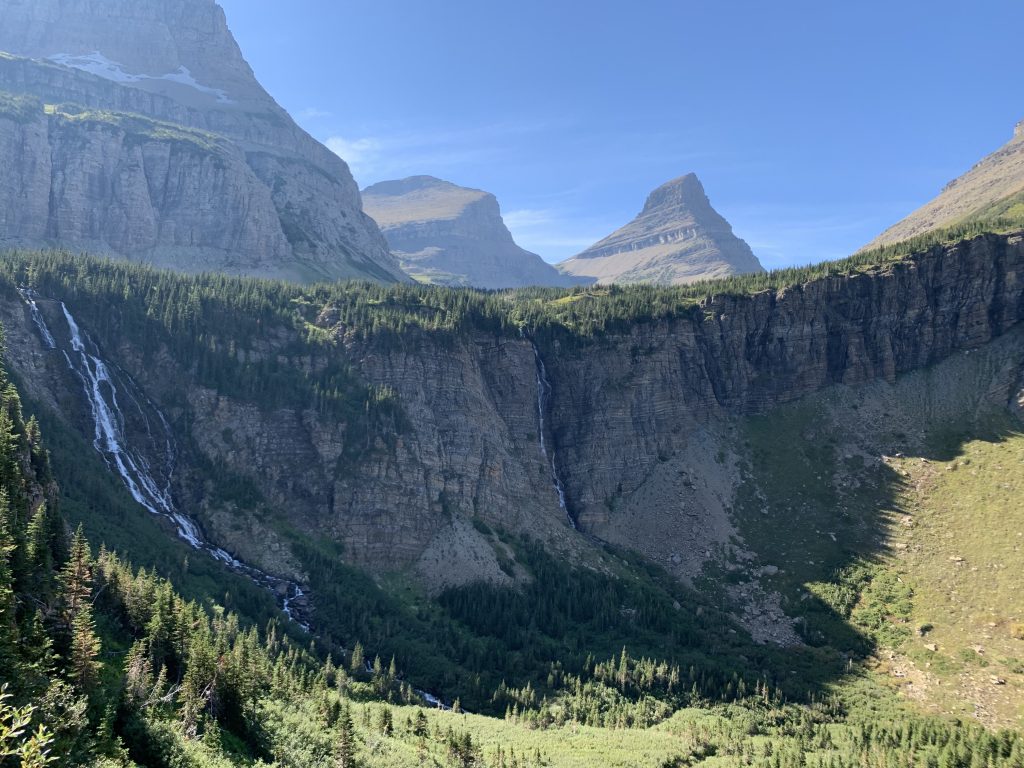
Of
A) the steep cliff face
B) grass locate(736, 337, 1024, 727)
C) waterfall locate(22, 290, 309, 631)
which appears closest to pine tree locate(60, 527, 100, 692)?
waterfall locate(22, 290, 309, 631)

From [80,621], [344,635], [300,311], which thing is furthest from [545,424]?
[80,621]

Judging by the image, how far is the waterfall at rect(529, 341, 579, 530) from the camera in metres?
156

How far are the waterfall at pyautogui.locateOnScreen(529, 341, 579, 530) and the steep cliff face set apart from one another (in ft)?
1.78

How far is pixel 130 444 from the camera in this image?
131000 mm

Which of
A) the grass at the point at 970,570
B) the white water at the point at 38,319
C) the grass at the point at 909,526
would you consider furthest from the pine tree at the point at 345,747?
the white water at the point at 38,319

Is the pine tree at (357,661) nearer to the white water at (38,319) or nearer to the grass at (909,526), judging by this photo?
the grass at (909,526)

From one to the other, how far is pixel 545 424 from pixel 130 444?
86322mm

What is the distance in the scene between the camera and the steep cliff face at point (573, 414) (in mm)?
→ 135125

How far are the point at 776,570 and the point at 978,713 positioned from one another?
4076 cm

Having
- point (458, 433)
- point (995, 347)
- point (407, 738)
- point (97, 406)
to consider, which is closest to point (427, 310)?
point (458, 433)

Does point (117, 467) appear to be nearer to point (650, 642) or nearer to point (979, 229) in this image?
point (650, 642)

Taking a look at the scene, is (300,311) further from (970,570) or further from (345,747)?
(970,570)

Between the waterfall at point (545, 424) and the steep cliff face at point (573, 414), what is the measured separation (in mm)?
542

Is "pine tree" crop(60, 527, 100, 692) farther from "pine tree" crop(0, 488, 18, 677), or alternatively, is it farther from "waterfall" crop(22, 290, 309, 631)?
"waterfall" crop(22, 290, 309, 631)
